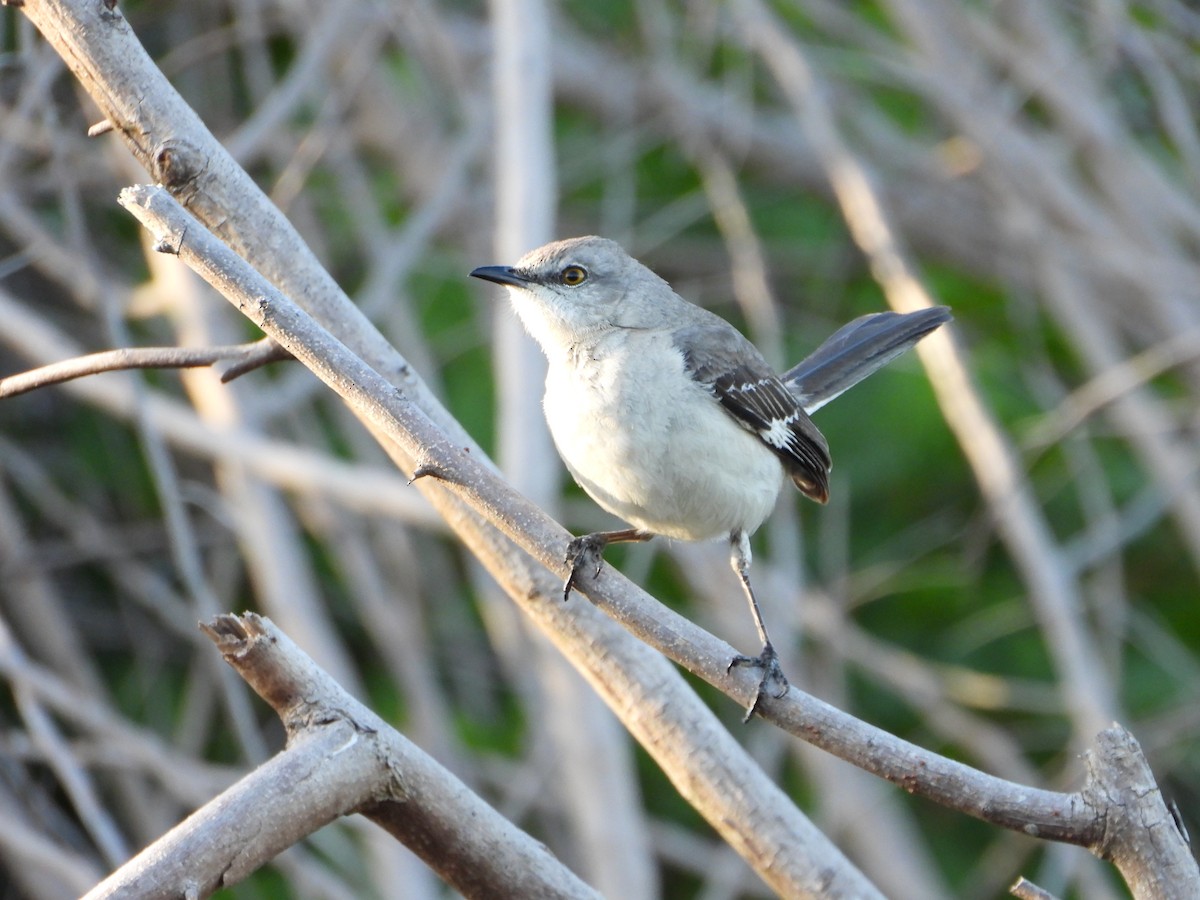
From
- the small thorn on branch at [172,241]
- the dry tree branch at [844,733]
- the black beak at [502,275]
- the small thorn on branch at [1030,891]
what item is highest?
the small thorn on branch at [172,241]

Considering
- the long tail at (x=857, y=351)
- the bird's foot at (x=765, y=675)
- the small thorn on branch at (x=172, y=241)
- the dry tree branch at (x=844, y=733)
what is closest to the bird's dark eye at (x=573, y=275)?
the long tail at (x=857, y=351)

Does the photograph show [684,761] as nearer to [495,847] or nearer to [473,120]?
[495,847]

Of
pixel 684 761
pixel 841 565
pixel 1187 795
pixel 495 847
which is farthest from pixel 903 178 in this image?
pixel 495 847

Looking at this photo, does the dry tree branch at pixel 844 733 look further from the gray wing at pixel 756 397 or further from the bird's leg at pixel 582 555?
Result: the gray wing at pixel 756 397

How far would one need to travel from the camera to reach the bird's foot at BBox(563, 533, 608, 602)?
2.28 m

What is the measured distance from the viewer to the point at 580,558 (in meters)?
2.40

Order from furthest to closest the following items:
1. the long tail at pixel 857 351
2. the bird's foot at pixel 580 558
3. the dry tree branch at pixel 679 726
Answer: the long tail at pixel 857 351
the dry tree branch at pixel 679 726
the bird's foot at pixel 580 558

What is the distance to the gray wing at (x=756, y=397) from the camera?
3.28 metres

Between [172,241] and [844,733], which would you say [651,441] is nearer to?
[844,733]

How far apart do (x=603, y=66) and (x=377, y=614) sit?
3058mm

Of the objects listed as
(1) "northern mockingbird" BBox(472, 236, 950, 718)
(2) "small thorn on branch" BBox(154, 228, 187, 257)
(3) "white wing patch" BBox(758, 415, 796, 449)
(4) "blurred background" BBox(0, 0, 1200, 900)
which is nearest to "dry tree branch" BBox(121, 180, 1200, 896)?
(2) "small thorn on branch" BBox(154, 228, 187, 257)

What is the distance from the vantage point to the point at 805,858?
8.60 feet

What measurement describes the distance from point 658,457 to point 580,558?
572 mm

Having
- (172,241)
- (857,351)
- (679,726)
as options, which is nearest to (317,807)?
(679,726)
